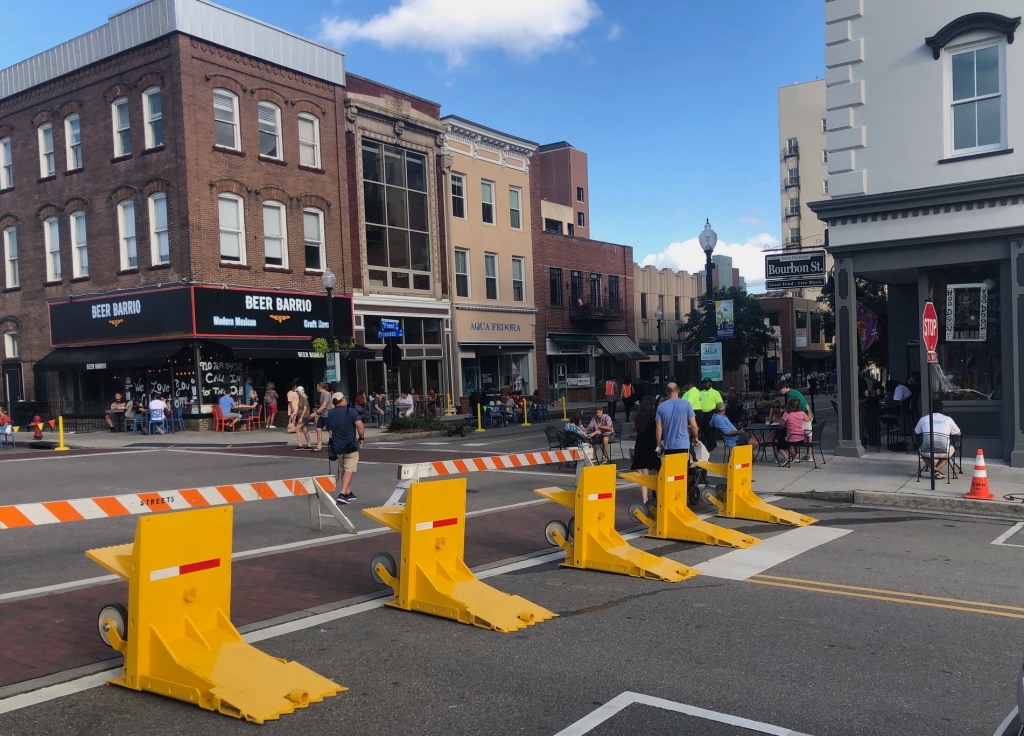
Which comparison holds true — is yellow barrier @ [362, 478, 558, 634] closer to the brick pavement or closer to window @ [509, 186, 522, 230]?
the brick pavement

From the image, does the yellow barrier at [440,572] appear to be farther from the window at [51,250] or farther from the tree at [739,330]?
the tree at [739,330]

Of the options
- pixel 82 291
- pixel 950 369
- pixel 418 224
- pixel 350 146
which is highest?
pixel 350 146

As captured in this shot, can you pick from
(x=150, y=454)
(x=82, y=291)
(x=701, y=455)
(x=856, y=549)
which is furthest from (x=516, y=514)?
(x=82, y=291)

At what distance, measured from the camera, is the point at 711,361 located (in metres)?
18.1

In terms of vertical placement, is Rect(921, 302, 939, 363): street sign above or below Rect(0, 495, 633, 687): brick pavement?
above

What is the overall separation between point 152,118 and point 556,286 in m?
22.8

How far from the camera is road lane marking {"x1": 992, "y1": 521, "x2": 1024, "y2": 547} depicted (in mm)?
9789

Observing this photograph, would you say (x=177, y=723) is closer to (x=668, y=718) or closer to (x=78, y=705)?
(x=78, y=705)

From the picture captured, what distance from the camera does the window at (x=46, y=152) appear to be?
32688mm

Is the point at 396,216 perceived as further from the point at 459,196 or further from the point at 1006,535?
the point at 1006,535

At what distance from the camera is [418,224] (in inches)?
1487

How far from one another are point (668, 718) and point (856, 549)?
5.44m

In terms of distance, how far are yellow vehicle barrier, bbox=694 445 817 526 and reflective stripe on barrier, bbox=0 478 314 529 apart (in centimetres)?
569

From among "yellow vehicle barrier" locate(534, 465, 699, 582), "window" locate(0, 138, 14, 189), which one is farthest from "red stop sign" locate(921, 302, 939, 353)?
"window" locate(0, 138, 14, 189)
